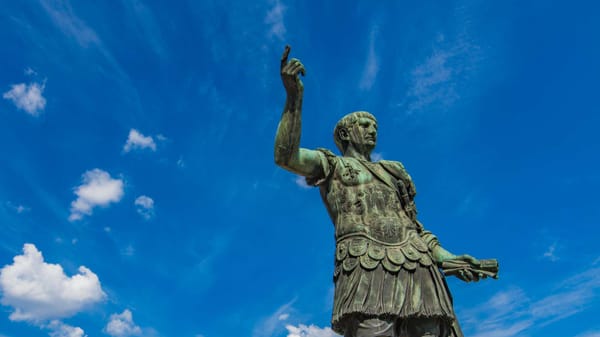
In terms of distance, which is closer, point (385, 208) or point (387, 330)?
point (387, 330)

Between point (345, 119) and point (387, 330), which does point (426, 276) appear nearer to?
point (387, 330)

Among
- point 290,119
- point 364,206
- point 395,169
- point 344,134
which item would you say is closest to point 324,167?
point 364,206

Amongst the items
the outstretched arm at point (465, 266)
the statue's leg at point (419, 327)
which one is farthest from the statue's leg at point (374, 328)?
the outstretched arm at point (465, 266)

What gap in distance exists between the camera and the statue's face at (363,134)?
296 inches

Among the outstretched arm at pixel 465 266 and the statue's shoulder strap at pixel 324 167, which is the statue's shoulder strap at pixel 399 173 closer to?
the statue's shoulder strap at pixel 324 167

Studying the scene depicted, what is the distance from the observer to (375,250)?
6.21 metres

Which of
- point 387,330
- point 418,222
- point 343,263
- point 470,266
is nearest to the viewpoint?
point 387,330

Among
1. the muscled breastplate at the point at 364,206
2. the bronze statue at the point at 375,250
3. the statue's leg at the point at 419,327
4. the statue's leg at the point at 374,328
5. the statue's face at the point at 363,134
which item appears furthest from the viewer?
the statue's face at the point at 363,134

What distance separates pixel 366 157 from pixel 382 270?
1889mm

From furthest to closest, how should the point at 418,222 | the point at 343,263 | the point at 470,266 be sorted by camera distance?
the point at 418,222, the point at 470,266, the point at 343,263

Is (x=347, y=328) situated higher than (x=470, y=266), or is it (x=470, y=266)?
(x=470, y=266)

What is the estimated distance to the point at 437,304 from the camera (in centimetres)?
610

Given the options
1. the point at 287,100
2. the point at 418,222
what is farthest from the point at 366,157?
the point at 287,100

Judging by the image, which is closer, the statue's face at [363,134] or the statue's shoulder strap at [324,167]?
the statue's shoulder strap at [324,167]
